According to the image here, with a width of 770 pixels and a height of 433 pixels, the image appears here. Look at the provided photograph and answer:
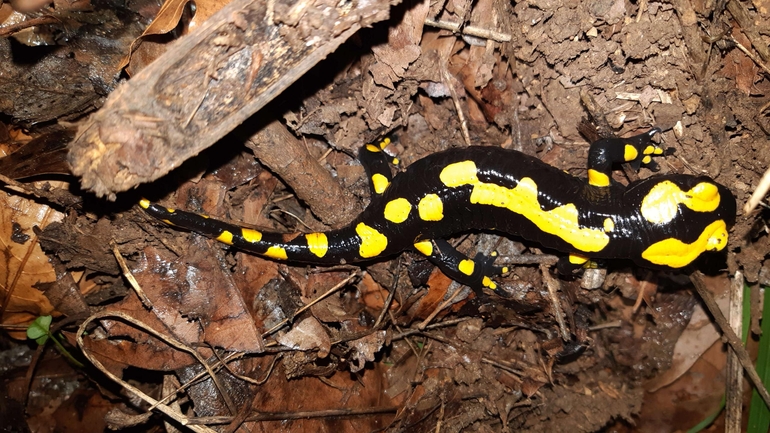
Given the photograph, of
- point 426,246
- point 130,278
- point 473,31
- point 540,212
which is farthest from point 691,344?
point 130,278

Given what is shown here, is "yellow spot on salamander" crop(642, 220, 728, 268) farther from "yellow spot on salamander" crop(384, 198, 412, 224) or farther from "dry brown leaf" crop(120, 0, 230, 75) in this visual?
"dry brown leaf" crop(120, 0, 230, 75)

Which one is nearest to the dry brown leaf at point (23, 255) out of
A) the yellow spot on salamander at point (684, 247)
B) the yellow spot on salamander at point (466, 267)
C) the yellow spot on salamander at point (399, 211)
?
the yellow spot on salamander at point (399, 211)

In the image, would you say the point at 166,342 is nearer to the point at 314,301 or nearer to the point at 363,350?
the point at 314,301

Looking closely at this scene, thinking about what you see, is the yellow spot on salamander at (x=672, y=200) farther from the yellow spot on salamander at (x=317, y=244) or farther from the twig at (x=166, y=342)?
the twig at (x=166, y=342)

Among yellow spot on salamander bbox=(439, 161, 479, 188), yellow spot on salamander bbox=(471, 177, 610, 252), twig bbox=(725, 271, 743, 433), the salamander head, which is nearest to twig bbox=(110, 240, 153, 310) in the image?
yellow spot on salamander bbox=(439, 161, 479, 188)

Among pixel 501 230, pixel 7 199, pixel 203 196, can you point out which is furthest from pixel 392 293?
pixel 7 199

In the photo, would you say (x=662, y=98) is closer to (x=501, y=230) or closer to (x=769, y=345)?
(x=501, y=230)
